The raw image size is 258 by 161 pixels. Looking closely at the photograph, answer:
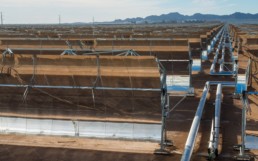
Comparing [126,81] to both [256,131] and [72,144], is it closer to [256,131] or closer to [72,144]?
[72,144]

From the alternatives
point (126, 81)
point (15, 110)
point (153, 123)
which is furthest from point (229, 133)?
point (15, 110)

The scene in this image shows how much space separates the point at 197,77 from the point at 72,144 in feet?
51.7

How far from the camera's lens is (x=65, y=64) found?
16.2 m

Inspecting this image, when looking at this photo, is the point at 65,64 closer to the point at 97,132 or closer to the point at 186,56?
the point at 97,132

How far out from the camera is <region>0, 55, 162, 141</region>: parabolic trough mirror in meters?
13.9

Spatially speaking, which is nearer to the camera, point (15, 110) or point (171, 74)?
point (15, 110)

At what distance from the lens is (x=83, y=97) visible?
14.9 m

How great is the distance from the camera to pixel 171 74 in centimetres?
2252

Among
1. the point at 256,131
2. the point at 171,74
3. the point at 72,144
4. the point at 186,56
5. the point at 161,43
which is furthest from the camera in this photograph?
the point at 161,43

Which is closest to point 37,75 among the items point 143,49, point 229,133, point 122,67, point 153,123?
point 122,67

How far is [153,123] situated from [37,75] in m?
5.12

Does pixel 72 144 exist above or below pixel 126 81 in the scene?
below

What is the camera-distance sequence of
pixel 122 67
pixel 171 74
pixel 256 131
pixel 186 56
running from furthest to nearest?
pixel 186 56 < pixel 171 74 < pixel 122 67 < pixel 256 131

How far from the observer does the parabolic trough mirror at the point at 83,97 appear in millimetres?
13906
